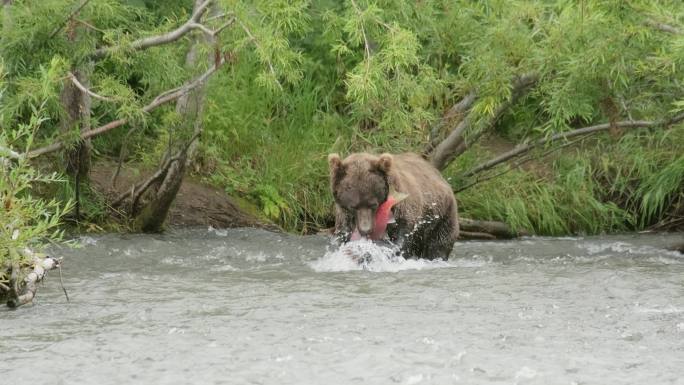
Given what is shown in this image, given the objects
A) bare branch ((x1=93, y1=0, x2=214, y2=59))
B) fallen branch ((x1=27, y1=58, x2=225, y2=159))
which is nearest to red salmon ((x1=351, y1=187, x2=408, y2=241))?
fallen branch ((x1=27, y1=58, x2=225, y2=159))

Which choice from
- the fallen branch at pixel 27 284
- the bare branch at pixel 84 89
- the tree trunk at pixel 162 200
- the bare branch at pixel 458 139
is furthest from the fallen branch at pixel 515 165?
the fallen branch at pixel 27 284

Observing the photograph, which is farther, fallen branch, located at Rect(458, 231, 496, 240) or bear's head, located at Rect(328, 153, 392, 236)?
fallen branch, located at Rect(458, 231, 496, 240)

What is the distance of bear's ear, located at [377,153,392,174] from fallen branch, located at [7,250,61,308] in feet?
8.84

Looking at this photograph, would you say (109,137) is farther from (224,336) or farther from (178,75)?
(224,336)

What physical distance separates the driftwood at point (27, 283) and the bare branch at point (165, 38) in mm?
2821

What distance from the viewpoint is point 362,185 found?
8.25 m

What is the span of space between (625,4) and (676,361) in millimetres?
3986

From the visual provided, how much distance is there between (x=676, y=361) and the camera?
5098 millimetres

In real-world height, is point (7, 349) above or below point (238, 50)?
below

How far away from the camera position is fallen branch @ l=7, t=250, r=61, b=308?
618 cm

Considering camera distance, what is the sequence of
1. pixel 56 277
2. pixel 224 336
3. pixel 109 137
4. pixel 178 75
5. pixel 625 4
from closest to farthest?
pixel 224 336
pixel 56 277
pixel 625 4
pixel 178 75
pixel 109 137

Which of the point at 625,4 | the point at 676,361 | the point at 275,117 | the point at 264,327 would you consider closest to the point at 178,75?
the point at 275,117

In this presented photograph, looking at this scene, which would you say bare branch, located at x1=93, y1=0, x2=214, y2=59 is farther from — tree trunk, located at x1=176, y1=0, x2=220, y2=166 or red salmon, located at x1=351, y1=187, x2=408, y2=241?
red salmon, located at x1=351, y1=187, x2=408, y2=241

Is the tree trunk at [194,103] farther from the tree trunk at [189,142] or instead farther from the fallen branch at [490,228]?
the fallen branch at [490,228]
